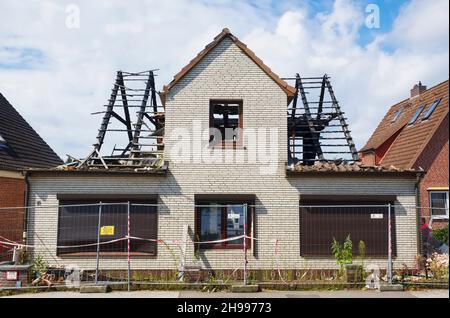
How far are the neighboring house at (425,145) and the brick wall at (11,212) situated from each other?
14.4m

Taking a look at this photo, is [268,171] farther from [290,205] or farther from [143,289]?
[143,289]

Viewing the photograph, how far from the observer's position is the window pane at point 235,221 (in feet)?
41.8

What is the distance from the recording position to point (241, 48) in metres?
13.7

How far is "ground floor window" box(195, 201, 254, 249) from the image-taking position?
1267 cm

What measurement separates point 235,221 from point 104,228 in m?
3.67

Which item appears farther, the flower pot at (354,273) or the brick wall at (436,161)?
the brick wall at (436,161)

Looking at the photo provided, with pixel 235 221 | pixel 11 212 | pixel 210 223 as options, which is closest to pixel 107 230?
pixel 210 223

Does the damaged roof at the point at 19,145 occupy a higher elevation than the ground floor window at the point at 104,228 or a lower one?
higher

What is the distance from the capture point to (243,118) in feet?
43.8

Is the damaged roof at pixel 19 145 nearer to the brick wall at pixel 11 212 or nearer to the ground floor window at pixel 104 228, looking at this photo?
the brick wall at pixel 11 212

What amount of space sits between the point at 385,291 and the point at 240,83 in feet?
22.9

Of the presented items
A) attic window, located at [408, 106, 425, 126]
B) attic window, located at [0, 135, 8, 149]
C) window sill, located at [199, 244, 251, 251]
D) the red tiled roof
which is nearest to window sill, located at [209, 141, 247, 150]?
window sill, located at [199, 244, 251, 251]

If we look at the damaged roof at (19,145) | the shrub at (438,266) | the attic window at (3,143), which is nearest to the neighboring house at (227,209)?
the shrub at (438,266)

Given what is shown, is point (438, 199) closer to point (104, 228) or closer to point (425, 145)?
point (425, 145)
